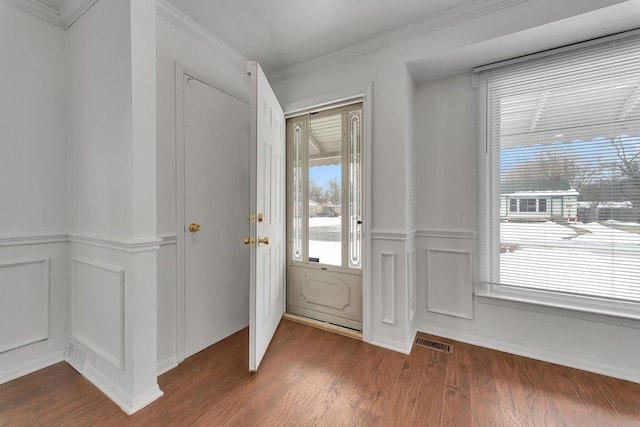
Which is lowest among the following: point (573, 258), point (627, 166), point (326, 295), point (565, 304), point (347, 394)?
point (347, 394)

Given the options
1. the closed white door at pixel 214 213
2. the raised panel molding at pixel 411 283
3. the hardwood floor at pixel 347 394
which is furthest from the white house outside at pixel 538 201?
the closed white door at pixel 214 213

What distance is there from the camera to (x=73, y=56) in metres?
1.90

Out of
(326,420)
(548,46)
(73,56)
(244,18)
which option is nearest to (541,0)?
(548,46)

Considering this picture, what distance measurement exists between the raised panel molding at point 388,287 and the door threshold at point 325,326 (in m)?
0.34

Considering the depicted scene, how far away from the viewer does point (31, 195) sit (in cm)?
183

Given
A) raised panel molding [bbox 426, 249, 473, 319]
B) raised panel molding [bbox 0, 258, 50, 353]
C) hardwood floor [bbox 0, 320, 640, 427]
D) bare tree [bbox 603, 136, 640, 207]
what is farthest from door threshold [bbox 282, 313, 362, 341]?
bare tree [bbox 603, 136, 640, 207]

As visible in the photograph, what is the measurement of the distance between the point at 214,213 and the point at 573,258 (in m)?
2.86

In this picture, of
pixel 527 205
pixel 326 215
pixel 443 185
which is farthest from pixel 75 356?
pixel 527 205

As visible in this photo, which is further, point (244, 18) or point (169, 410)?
point (244, 18)

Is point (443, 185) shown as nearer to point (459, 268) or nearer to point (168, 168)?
point (459, 268)

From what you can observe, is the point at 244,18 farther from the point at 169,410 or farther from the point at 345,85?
the point at 169,410

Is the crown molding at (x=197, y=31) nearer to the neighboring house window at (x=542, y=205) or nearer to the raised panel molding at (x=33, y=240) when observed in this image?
the raised panel molding at (x=33, y=240)

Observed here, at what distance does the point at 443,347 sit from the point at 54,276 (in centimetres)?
311

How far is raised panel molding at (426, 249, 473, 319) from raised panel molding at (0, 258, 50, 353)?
3.07 meters
